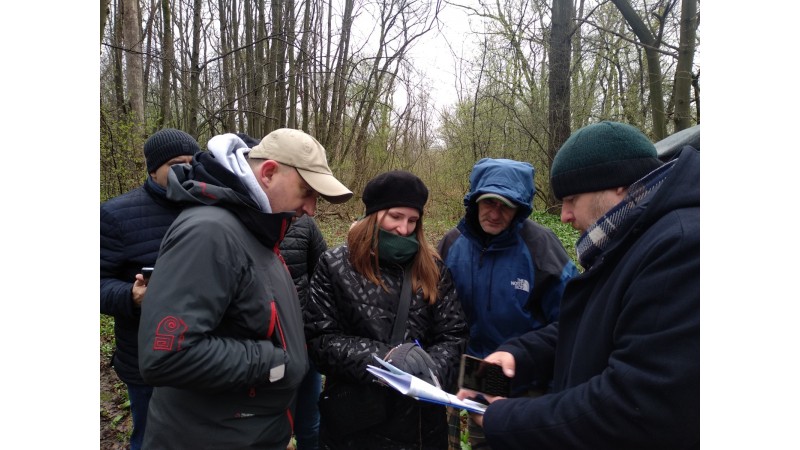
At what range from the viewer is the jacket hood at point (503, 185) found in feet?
7.83

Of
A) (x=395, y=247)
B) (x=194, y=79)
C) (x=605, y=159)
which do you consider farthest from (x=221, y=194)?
(x=194, y=79)

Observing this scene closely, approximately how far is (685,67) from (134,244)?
810cm

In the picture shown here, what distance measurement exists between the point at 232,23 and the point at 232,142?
11.1 m

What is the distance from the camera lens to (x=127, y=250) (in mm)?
2311

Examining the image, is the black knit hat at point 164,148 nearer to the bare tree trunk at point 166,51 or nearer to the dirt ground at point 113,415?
the dirt ground at point 113,415

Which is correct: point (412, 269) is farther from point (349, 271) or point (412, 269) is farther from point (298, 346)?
point (298, 346)

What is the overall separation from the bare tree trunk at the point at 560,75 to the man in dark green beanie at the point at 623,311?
33.3 ft

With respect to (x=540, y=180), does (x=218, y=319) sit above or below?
below

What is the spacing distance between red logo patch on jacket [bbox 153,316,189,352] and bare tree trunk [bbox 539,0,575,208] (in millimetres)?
10675

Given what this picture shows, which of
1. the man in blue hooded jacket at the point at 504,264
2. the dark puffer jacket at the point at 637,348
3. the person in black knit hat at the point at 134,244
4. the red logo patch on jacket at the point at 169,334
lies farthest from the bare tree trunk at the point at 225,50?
the dark puffer jacket at the point at 637,348

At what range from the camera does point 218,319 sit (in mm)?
1482

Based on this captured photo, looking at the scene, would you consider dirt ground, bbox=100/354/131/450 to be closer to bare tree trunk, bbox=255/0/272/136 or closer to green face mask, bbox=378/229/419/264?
green face mask, bbox=378/229/419/264

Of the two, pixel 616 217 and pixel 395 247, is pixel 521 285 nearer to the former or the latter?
pixel 395 247

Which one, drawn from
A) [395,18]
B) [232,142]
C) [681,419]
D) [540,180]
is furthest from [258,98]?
[681,419]
